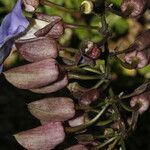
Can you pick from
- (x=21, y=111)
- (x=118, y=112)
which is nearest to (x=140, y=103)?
(x=118, y=112)

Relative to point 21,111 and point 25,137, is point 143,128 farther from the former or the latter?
point 25,137

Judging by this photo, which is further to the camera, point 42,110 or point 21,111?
point 21,111

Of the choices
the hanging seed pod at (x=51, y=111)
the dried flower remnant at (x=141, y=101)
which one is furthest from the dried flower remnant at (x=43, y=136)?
the dried flower remnant at (x=141, y=101)

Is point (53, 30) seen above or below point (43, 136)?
above

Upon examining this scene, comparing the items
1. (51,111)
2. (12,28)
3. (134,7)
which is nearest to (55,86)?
(51,111)

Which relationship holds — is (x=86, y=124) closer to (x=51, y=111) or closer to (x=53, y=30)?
(x=51, y=111)

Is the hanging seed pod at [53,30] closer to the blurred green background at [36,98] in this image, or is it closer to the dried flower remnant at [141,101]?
the dried flower remnant at [141,101]
